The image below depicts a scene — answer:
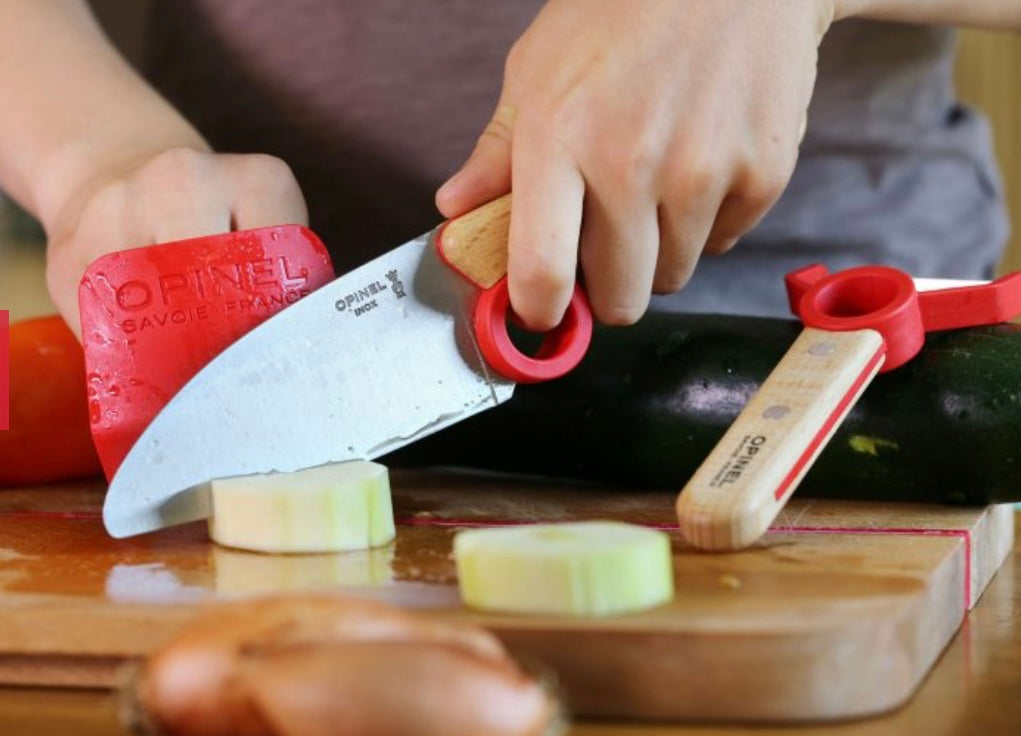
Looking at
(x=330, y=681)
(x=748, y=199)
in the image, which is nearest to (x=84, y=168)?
(x=748, y=199)

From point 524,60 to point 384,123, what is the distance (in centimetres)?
63

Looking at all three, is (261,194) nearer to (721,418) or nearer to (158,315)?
(158,315)

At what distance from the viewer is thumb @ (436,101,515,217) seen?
1.41 metres

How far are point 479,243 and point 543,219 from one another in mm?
77

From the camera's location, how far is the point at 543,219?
134cm

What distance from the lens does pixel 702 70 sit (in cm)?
137

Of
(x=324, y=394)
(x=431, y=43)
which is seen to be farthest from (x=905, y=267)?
(x=324, y=394)

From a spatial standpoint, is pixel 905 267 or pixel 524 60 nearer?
pixel 524 60

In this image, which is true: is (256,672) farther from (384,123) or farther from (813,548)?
(384,123)

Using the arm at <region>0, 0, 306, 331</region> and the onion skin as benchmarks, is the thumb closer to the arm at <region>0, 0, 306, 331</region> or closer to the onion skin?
the arm at <region>0, 0, 306, 331</region>

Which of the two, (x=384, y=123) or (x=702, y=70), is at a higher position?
(x=702, y=70)

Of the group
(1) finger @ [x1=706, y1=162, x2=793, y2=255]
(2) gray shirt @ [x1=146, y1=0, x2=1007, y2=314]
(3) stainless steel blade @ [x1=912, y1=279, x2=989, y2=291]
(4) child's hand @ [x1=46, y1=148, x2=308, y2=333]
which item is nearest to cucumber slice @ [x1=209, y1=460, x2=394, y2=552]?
(4) child's hand @ [x1=46, y1=148, x2=308, y2=333]

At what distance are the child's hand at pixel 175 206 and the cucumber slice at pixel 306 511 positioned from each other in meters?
0.33

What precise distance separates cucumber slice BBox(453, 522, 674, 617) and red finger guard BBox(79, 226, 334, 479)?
1.43 ft
